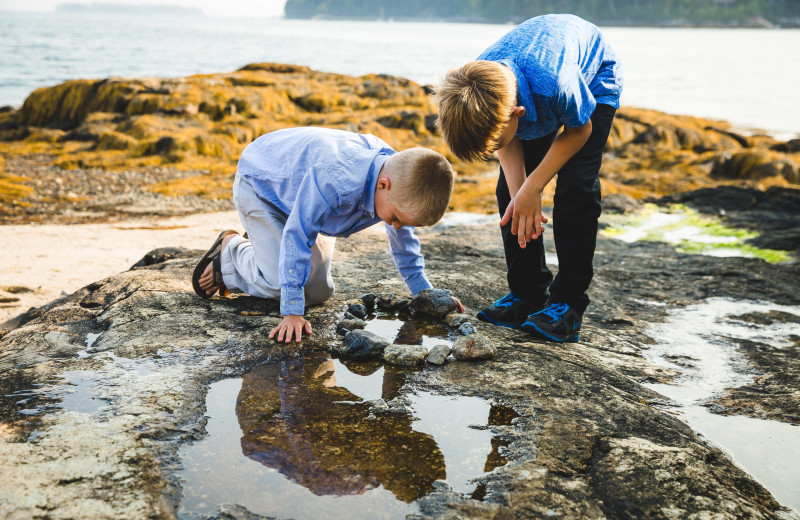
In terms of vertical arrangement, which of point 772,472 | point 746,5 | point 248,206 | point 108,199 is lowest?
point 108,199

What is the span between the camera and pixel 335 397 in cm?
240

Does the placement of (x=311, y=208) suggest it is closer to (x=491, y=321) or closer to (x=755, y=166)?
(x=491, y=321)

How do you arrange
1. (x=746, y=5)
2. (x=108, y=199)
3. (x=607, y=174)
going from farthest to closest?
(x=746, y=5), (x=607, y=174), (x=108, y=199)

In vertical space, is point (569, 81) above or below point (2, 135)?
above

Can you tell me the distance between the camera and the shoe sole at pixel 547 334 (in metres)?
3.04

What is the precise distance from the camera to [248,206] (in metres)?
3.24

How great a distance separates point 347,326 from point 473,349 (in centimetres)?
64

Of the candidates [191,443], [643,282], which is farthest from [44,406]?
[643,282]

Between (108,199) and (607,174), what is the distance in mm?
7401

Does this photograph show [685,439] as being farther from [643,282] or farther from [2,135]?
[2,135]

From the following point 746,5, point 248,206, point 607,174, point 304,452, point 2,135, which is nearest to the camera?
point 304,452

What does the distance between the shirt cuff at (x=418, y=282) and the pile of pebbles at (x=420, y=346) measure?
0.15 metres

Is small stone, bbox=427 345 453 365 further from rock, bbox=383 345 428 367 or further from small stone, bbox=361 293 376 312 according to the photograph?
small stone, bbox=361 293 376 312

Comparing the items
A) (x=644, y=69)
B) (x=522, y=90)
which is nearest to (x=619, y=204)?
(x=522, y=90)
